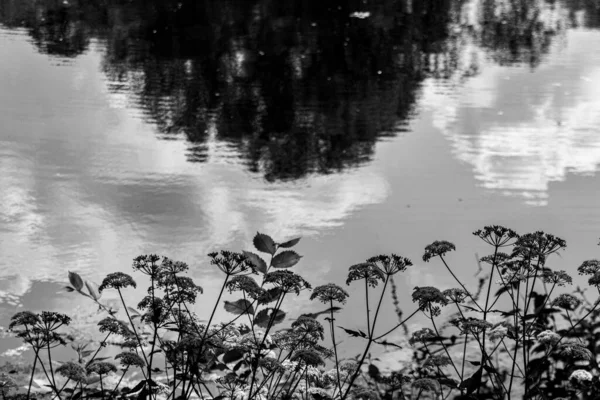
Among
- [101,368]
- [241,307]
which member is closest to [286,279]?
[241,307]

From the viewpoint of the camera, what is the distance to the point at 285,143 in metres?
5.55

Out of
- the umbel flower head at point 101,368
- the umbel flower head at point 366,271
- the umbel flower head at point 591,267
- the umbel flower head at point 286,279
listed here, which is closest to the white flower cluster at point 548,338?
the umbel flower head at point 591,267

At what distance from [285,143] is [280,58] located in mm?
2609

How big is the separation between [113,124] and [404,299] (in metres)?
3.21

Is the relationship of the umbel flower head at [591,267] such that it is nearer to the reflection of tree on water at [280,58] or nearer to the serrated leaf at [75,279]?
the serrated leaf at [75,279]

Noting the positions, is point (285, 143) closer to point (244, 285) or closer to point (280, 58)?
point (280, 58)

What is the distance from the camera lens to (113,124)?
595 centimetres

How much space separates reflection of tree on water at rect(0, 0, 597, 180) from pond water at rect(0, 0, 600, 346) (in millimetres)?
31

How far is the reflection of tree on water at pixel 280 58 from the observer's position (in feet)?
18.8

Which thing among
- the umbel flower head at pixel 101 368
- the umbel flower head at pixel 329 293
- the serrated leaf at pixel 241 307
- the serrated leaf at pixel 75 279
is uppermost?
the serrated leaf at pixel 75 279

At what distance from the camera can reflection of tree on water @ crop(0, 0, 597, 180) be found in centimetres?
574

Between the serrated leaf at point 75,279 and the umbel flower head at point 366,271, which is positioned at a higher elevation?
the umbel flower head at point 366,271

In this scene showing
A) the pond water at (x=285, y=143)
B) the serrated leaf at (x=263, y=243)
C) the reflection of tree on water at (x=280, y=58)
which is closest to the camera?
the serrated leaf at (x=263, y=243)

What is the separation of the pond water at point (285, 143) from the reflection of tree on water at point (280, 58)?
3 centimetres
